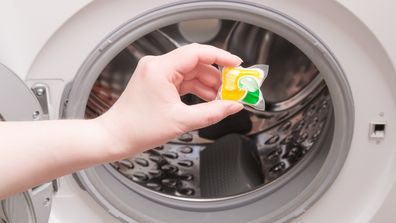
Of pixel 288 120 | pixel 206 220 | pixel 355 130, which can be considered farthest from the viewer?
pixel 288 120

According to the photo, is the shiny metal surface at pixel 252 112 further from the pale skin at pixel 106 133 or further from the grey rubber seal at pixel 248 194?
the pale skin at pixel 106 133

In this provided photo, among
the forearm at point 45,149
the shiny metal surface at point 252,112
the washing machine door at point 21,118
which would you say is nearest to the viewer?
the forearm at point 45,149

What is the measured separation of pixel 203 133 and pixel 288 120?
0.19 m

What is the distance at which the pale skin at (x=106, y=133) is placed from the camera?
499mm

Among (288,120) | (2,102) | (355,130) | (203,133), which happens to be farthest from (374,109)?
(2,102)

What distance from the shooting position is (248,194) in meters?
0.98

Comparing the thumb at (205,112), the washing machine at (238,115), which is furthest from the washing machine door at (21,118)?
the thumb at (205,112)

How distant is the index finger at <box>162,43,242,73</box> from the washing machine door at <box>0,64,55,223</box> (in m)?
0.26

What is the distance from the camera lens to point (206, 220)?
0.95 meters

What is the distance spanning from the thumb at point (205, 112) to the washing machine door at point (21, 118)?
299 millimetres

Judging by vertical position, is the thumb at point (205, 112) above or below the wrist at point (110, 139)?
above

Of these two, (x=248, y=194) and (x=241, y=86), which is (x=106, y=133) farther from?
(x=248, y=194)

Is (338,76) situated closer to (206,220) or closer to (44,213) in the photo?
(206,220)

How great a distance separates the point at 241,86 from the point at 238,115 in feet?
1.80
